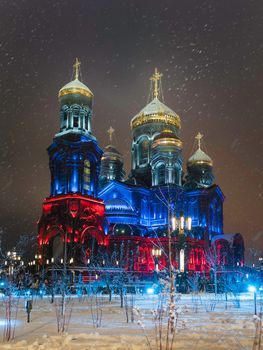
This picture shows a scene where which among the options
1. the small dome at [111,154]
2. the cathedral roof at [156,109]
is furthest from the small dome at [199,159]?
the small dome at [111,154]

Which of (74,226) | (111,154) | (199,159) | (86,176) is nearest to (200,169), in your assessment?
(199,159)

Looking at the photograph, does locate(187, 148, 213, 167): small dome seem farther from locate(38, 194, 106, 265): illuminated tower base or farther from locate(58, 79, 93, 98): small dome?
locate(38, 194, 106, 265): illuminated tower base

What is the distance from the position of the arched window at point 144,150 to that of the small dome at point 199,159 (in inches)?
305

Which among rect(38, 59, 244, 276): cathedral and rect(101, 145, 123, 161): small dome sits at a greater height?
rect(101, 145, 123, 161): small dome

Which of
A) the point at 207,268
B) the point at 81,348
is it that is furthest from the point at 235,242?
the point at 81,348

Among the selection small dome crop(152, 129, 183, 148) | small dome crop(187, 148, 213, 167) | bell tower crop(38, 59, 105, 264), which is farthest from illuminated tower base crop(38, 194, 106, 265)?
small dome crop(187, 148, 213, 167)

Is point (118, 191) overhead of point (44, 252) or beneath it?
overhead

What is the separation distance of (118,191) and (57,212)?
551 inches

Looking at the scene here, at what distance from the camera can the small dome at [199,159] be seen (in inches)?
2926

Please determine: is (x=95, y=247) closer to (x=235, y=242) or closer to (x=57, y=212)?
(x=57, y=212)

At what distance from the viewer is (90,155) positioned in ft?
180

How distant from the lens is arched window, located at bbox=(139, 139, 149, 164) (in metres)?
71.9

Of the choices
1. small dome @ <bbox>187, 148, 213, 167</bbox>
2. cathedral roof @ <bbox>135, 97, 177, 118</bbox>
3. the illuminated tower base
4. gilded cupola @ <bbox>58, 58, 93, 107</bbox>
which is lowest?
the illuminated tower base

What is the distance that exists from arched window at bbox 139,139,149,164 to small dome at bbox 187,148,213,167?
7742 mm
